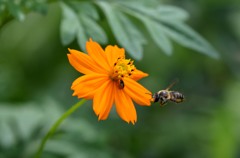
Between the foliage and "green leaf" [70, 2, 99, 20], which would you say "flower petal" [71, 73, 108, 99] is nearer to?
the foliage

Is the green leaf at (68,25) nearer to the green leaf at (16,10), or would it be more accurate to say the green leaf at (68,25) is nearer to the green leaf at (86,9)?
the green leaf at (86,9)

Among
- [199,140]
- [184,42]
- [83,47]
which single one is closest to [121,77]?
[83,47]

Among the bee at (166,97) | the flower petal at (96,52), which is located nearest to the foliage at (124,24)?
the bee at (166,97)

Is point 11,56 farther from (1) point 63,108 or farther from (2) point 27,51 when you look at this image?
(1) point 63,108

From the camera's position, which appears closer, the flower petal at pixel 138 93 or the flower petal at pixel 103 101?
the flower petal at pixel 103 101

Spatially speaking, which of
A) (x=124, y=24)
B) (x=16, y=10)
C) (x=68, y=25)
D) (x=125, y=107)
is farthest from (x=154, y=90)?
(x=125, y=107)

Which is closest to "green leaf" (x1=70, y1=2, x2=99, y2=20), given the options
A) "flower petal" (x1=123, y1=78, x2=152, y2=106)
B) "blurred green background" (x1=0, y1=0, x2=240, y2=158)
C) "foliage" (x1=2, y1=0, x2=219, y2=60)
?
"foliage" (x1=2, y1=0, x2=219, y2=60)

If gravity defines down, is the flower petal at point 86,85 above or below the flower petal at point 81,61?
below

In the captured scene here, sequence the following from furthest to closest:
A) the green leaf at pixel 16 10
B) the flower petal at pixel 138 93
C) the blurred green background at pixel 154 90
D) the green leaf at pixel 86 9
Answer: the blurred green background at pixel 154 90 → the green leaf at pixel 86 9 → the green leaf at pixel 16 10 → the flower petal at pixel 138 93
